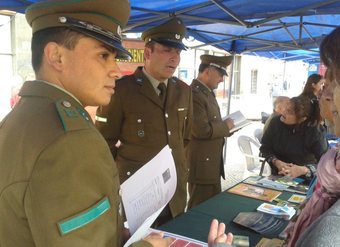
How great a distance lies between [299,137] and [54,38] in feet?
8.45

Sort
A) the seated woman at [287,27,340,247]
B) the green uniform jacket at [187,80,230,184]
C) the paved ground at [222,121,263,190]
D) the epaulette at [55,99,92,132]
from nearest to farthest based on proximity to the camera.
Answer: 1. the seated woman at [287,27,340,247]
2. the epaulette at [55,99,92,132]
3. the green uniform jacket at [187,80,230,184]
4. the paved ground at [222,121,263,190]

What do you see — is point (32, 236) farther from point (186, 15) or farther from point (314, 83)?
point (314, 83)

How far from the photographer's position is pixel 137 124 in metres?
2.27

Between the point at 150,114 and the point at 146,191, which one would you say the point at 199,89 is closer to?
the point at 150,114

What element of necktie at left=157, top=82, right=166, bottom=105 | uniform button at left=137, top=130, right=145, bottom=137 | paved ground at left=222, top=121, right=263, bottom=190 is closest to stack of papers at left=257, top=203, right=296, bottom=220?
uniform button at left=137, top=130, right=145, bottom=137

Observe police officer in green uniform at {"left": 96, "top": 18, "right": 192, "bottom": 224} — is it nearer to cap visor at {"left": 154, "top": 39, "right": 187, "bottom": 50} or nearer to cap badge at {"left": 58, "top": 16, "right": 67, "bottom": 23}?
cap visor at {"left": 154, "top": 39, "right": 187, "bottom": 50}

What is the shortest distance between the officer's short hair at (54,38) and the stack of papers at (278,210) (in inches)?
56.3

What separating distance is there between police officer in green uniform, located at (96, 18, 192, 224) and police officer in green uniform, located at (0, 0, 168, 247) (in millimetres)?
1258

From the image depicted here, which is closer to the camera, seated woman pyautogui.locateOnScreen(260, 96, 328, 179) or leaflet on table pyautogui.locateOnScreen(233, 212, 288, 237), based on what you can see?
leaflet on table pyautogui.locateOnScreen(233, 212, 288, 237)

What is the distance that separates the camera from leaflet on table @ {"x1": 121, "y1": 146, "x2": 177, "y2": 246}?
1108 millimetres

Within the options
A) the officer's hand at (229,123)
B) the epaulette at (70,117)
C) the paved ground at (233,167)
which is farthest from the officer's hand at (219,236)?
the paved ground at (233,167)

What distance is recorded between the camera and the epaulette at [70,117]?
799 millimetres

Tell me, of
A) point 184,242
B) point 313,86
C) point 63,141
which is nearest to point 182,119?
point 184,242

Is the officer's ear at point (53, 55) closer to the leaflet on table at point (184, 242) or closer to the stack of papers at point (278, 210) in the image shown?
the leaflet on table at point (184, 242)
